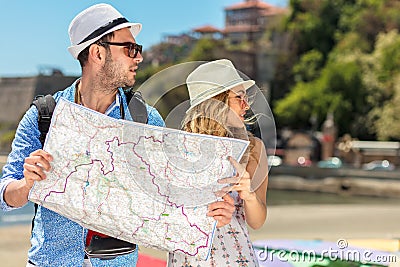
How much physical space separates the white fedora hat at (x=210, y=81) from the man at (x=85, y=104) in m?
0.13

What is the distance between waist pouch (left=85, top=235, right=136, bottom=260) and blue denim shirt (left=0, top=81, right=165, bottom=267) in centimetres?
2

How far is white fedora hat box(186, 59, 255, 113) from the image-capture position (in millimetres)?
1851

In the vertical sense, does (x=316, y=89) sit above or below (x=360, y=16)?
below

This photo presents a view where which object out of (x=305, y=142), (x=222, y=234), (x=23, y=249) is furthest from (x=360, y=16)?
(x=222, y=234)

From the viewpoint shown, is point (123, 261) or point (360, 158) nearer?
point (123, 261)

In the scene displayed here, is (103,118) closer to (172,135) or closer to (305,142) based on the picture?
(172,135)

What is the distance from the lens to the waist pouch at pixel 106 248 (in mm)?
1805

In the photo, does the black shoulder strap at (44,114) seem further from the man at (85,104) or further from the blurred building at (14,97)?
the blurred building at (14,97)

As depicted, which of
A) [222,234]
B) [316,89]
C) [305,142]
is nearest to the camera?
[222,234]

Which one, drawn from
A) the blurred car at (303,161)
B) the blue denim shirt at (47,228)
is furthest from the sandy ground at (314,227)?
the blurred car at (303,161)

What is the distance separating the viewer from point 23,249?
7422mm

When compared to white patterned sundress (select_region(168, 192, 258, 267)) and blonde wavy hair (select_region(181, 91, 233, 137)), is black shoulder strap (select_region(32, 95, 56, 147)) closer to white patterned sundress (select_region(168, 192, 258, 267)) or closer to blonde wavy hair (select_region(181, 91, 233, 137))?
blonde wavy hair (select_region(181, 91, 233, 137))

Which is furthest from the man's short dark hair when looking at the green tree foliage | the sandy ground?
the green tree foliage

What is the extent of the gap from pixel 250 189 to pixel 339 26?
5997 cm
